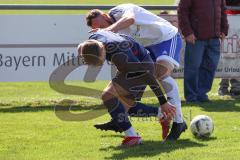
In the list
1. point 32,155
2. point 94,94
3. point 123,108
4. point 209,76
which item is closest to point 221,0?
point 209,76

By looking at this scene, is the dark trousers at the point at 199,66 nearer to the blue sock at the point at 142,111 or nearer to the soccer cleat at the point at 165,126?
the blue sock at the point at 142,111

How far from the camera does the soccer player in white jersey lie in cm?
819

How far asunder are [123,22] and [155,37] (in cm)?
74

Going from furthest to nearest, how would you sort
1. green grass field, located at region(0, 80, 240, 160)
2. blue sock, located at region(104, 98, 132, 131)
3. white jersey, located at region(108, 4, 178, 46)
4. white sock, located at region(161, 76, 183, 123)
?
white jersey, located at region(108, 4, 178, 46) → white sock, located at region(161, 76, 183, 123) → blue sock, located at region(104, 98, 132, 131) → green grass field, located at region(0, 80, 240, 160)

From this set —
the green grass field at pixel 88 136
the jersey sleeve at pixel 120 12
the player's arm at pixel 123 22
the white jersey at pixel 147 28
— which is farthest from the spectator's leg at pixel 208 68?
the player's arm at pixel 123 22

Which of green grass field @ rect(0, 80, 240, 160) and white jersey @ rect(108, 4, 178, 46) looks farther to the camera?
white jersey @ rect(108, 4, 178, 46)

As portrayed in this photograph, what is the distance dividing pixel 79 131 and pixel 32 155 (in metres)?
1.67

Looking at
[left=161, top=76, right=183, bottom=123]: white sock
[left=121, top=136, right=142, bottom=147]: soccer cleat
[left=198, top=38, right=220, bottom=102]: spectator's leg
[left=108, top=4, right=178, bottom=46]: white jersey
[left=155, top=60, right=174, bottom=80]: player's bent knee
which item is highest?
[left=108, top=4, right=178, bottom=46]: white jersey

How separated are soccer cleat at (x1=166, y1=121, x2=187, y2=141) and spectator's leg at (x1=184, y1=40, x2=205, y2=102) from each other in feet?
12.4

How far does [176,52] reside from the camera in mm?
8727

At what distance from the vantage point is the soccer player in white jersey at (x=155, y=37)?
8188 millimetres

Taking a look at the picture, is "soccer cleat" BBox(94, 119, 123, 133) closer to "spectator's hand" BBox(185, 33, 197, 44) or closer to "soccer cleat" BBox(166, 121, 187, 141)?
"soccer cleat" BBox(166, 121, 187, 141)

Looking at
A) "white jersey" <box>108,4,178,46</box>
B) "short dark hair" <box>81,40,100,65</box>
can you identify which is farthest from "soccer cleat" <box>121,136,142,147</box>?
"white jersey" <box>108,4,178,46</box>

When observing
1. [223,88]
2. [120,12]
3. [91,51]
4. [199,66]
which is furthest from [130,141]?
[223,88]
